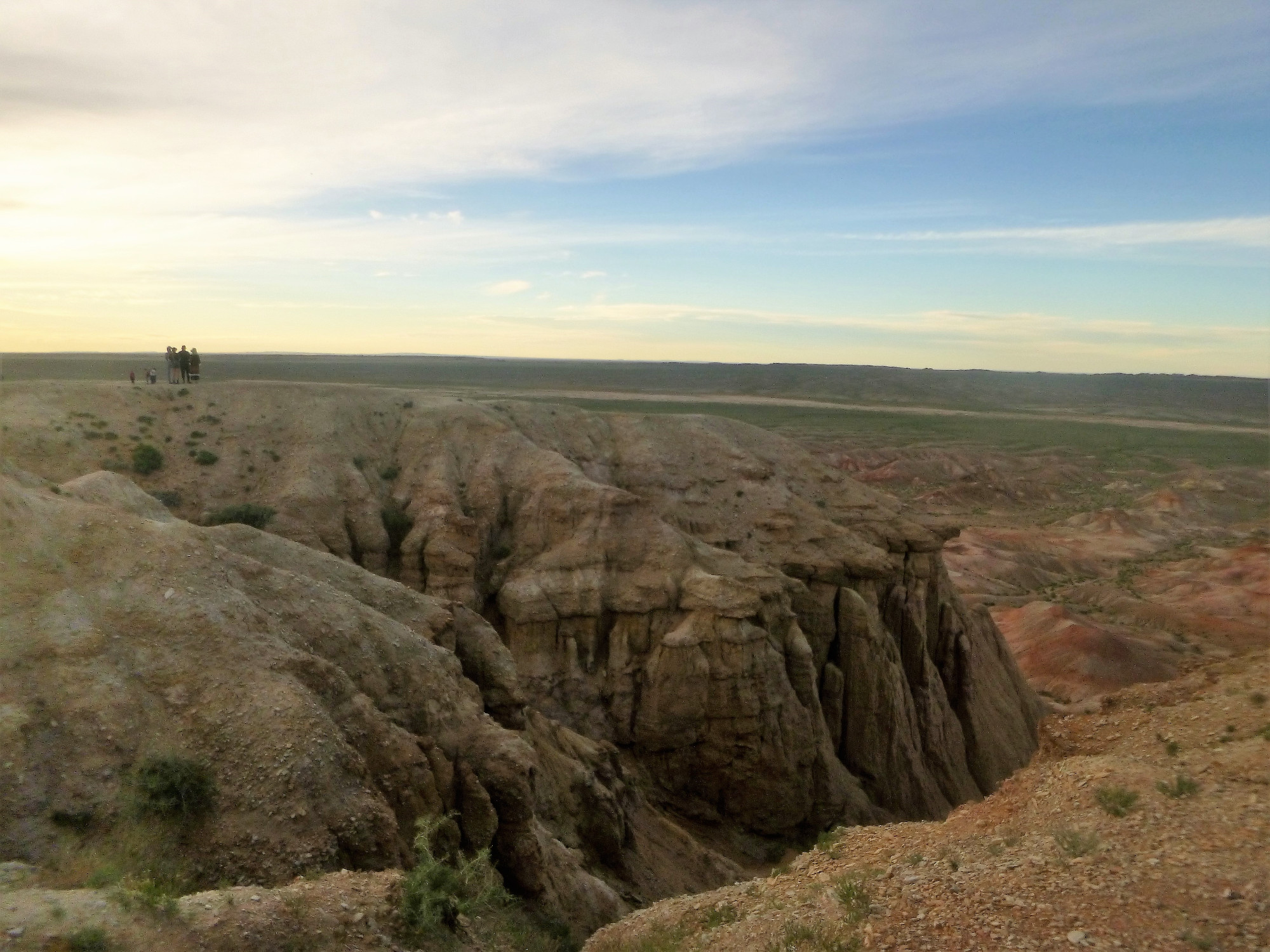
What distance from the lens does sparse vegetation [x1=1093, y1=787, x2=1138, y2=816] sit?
457 inches

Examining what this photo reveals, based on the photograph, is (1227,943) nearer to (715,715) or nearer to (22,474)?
(715,715)

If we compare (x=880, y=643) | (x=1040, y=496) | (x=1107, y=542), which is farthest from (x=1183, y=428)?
(x=880, y=643)

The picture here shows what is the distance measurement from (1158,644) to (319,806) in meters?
46.7

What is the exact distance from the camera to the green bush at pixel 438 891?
11.1 meters

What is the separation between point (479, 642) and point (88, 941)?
1281 cm

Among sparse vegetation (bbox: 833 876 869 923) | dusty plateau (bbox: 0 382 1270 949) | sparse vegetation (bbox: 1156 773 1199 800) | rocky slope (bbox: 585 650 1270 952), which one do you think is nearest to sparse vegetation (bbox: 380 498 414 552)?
dusty plateau (bbox: 0 382 1270 949)

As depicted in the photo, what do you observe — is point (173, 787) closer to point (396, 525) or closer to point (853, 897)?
point (853, 897)

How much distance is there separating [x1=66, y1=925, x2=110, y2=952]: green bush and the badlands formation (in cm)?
114

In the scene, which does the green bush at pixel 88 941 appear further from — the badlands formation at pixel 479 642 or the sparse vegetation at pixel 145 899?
the badlands formation at pixel 479 642

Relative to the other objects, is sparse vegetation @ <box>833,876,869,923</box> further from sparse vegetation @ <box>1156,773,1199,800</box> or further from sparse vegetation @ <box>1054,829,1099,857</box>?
sparse vegetation @ <box>1156,773,1199,800</box>

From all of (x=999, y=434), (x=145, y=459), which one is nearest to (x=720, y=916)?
(x=145, y=459)

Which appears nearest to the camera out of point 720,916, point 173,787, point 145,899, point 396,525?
point 145,899

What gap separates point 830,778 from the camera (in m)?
26.9

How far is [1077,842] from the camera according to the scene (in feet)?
35.7
